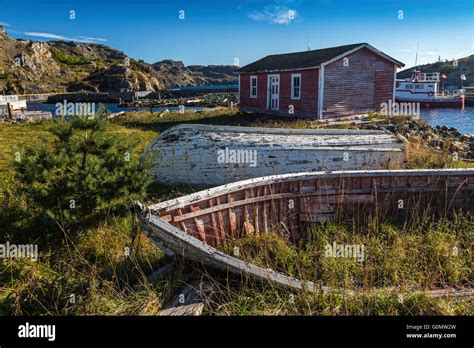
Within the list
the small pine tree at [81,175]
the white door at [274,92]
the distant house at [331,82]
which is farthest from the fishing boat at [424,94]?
the small pine tree at [81,175]

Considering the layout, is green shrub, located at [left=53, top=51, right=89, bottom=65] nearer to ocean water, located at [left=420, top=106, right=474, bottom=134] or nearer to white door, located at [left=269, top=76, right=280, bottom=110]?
white door, located at [left=269, top=76, right=280, bottom=110]

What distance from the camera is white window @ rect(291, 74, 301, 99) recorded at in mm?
20989

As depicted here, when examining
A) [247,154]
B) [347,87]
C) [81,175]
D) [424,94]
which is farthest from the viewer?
[424,94]

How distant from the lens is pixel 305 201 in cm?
679

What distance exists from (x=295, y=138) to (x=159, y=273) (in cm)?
569

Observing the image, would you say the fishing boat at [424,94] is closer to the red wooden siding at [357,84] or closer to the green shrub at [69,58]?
the red wooden siding at [357,84]

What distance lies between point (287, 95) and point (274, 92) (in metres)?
1.34

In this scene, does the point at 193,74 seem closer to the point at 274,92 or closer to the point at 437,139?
the point at 274,92

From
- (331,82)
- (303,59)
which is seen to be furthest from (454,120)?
(331,82)

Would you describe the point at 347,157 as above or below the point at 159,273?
above

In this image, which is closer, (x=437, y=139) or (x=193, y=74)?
(x=437, y=139)

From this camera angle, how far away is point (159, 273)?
4.54 m

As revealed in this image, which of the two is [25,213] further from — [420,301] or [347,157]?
[347,157]
